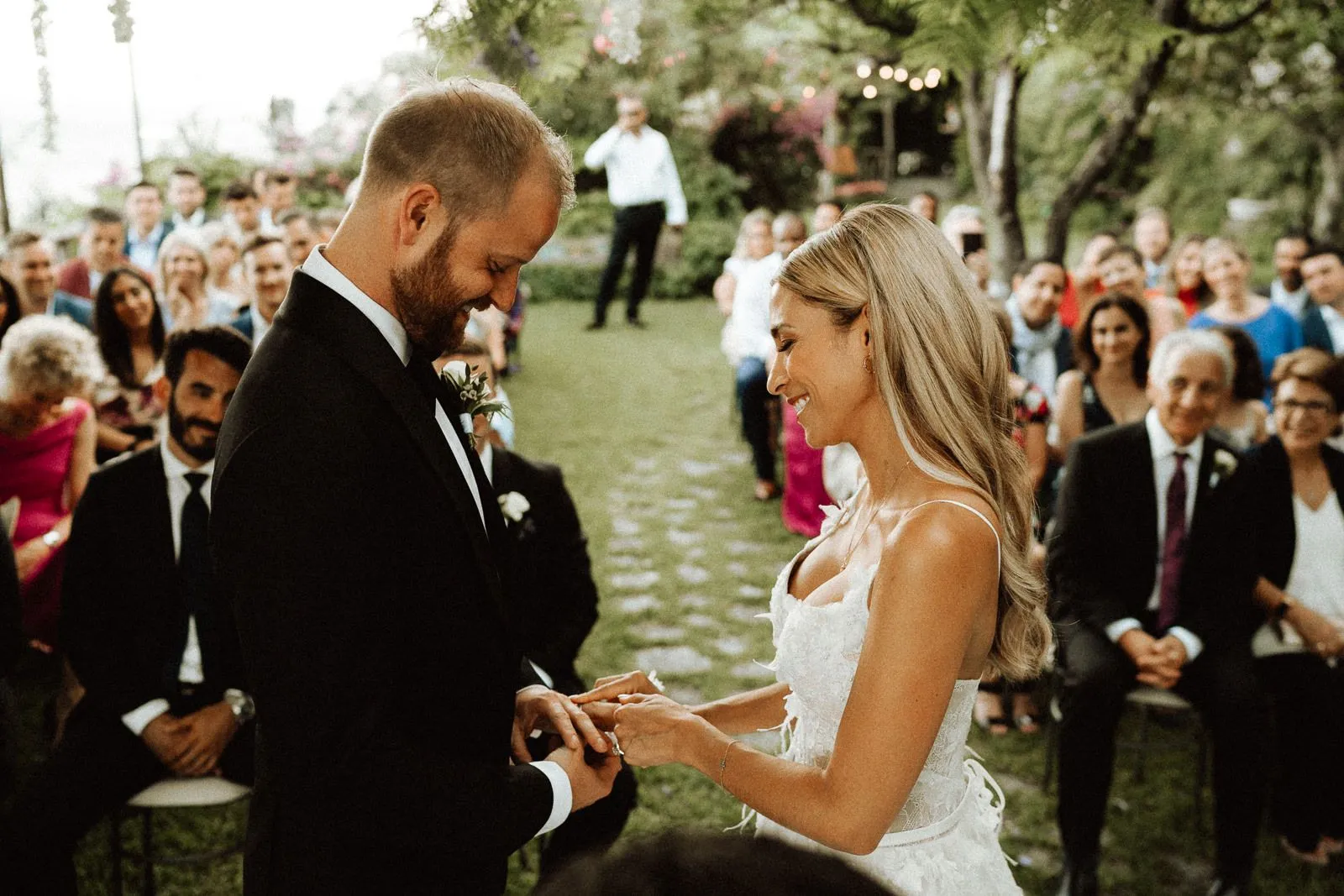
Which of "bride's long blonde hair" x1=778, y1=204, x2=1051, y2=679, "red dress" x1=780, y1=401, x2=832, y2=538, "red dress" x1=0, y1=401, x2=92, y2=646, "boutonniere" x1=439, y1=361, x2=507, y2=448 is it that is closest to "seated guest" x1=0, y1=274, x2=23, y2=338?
"red dress" x1=0, y1=401, x2=92, y2=646

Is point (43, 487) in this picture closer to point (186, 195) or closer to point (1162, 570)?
point (1162, 570)

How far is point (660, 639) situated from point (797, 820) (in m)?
3.35

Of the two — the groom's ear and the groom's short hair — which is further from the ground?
the groom's short hair

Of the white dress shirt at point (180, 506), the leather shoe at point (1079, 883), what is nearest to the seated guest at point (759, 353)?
the leather shoe at point (1079, 883)

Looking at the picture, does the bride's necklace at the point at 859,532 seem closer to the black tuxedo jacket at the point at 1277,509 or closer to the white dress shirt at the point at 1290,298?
the black tuxedo jacket at the point at 1277,509

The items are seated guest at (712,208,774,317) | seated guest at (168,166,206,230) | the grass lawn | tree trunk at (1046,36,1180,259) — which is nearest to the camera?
tree trunk at (1046,36,1180,259)

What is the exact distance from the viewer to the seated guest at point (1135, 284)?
224 inches

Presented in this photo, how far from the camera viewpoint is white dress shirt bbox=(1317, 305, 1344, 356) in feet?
18.6

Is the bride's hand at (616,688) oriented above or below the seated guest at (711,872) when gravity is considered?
below

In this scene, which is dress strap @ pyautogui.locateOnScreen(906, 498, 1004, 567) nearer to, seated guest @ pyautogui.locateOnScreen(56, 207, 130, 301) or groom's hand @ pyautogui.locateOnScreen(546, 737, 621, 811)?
groom's hand @ pyautogui.locateOnScreen(546, 737, 621, 811)

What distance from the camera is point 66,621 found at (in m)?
3.00

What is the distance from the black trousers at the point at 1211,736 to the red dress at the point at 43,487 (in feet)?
12.4

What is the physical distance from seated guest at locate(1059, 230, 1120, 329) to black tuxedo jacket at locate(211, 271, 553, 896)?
562 centimetres

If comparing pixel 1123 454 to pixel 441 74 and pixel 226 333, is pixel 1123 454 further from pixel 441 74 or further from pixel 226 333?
pixel 226 333
